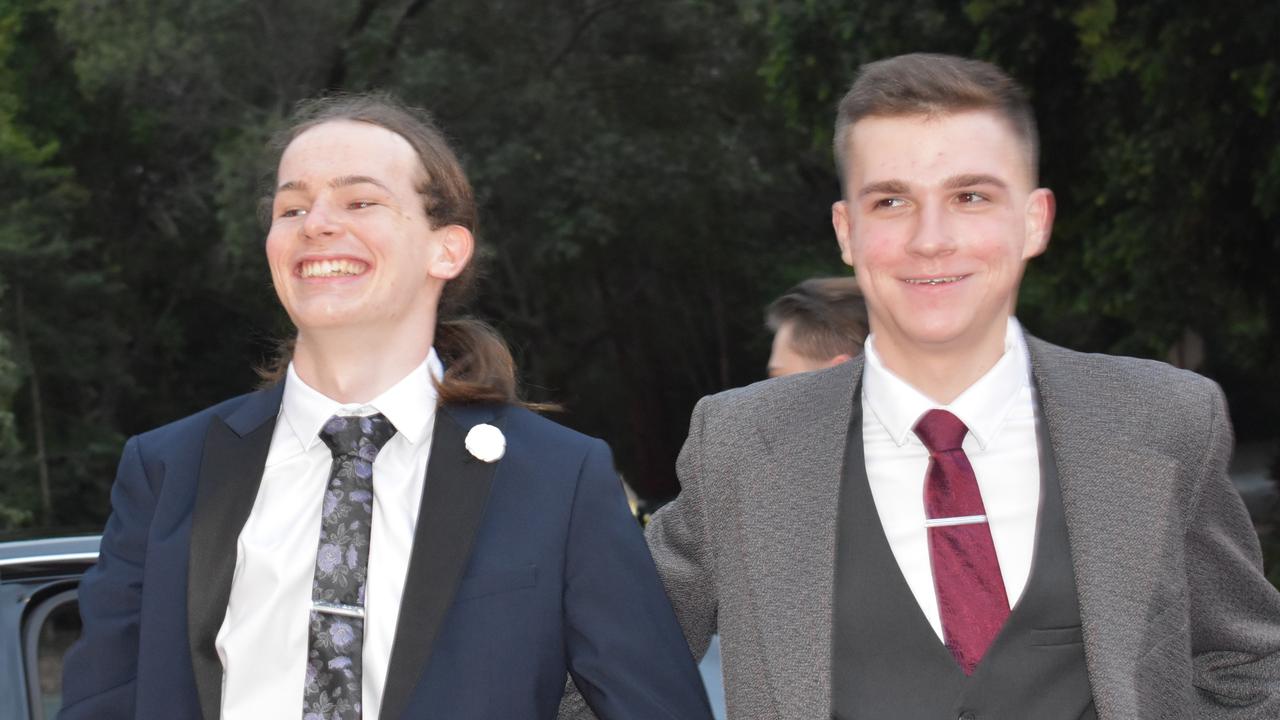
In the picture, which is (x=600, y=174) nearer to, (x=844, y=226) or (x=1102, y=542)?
(x=844, y=226)

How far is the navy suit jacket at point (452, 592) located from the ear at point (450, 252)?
0.32 m

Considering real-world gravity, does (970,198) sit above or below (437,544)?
above

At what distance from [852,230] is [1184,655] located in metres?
0.89

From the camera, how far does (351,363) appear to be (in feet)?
8.87

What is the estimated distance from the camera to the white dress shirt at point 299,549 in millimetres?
2461

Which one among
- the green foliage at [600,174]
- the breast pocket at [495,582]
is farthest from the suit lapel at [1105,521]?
the green foliage at [600,174]

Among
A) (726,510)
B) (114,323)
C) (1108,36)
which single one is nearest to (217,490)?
(726,510)

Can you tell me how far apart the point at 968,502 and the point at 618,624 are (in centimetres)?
62

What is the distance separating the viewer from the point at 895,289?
256 cm

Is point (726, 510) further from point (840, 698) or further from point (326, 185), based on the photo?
point (326, 185)

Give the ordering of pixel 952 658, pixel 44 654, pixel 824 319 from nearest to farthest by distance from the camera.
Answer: pixel 952 658 < pixel 44 654 < pixel 824 319

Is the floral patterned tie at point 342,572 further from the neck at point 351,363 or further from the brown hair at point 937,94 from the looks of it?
the brown hair at point 937,94

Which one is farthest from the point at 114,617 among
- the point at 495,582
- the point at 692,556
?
the point at 692,556

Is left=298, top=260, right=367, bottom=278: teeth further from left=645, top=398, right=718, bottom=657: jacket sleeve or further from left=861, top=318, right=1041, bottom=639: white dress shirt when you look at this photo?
left=861, top=318, right=1041, bottom=639: white dress shirt
